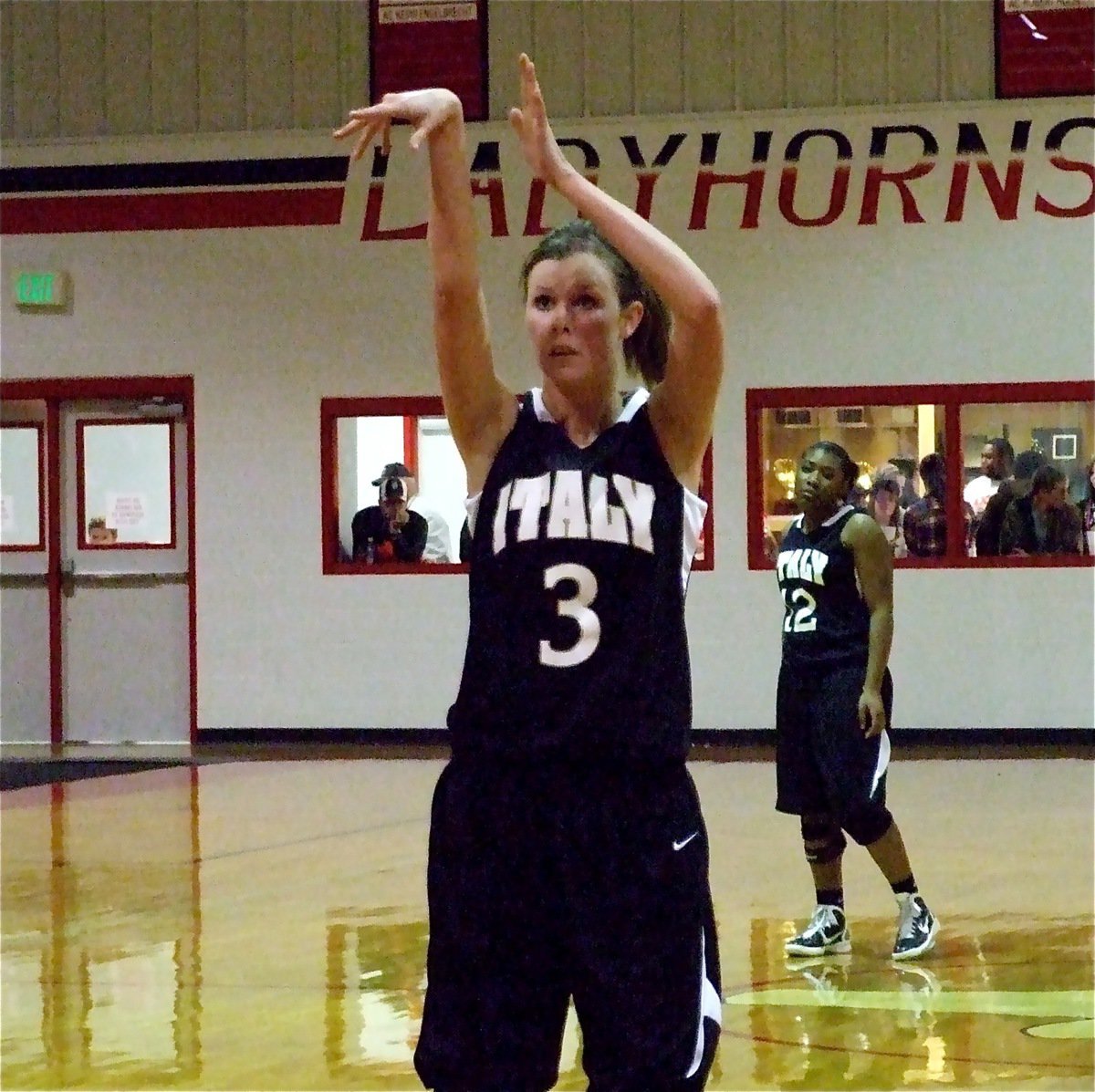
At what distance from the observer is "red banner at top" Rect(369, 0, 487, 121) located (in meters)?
14.3

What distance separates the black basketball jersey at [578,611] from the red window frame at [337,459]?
11.4 m

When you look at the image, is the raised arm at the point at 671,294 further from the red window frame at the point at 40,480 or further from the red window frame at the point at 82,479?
the red window frame at the point at 40,480

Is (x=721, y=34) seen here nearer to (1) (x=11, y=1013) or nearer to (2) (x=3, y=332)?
(2) (x=3, y=332)

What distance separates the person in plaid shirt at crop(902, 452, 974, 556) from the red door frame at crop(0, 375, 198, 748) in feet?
18.4

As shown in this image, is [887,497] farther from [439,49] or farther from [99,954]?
[99,954]

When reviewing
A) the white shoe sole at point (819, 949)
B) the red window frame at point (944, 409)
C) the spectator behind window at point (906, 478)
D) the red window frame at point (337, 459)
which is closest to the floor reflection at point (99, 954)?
the white shoe sole at point (819, 949)

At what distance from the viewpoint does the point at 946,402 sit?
13.7 metres

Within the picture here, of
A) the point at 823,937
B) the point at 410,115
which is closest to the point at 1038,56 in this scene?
the point at 823,937

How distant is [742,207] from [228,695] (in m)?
5.49

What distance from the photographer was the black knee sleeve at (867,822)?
638 centimetres

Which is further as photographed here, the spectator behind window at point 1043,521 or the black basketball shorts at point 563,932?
the spectator behind window at point 1043,521

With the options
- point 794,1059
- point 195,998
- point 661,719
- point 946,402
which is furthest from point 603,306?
point 946,402

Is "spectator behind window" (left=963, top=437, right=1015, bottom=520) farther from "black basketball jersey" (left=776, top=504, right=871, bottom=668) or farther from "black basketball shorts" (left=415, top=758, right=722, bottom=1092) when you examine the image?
"black basketball shorts" (left=415, top=758, right=722, bottom=1092)

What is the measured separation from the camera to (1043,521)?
44.9 feet
